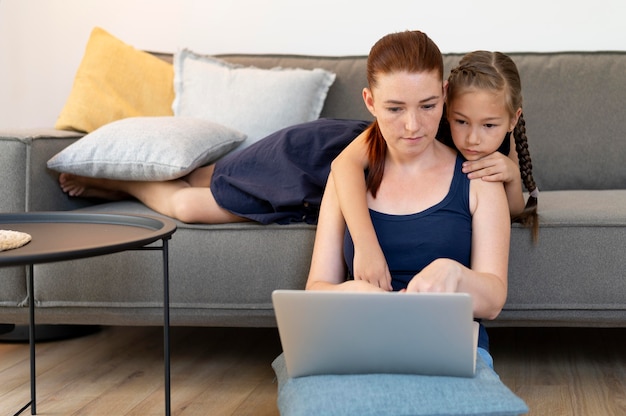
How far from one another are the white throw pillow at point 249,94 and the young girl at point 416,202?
0.79m

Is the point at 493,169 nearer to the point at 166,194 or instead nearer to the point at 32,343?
the point at 166,194

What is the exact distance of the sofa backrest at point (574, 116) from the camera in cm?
246

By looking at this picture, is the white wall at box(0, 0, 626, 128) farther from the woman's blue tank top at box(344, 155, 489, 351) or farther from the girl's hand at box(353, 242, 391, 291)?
the girl's hand at box(353, 242, 391, 291)

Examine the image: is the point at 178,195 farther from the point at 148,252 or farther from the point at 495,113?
the point at 495,113

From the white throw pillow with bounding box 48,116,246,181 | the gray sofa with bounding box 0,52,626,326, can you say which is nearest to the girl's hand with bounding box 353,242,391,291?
the gray sofa with bounding box 0,52,626,326

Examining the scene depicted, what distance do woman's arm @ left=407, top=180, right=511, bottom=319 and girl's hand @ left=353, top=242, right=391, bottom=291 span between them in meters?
0.15

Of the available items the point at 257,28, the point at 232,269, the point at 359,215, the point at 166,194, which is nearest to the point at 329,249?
the point at 359,215

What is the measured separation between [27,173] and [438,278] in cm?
118

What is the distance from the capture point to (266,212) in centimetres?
201

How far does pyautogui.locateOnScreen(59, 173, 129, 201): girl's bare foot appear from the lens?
7.28ft

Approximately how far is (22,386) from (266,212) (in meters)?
0.71

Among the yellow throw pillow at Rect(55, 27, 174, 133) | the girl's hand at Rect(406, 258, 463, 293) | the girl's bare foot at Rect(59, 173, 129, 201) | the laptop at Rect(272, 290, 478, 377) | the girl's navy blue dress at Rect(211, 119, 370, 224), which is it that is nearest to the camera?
the laptop at Rect(272, 290, 478, 377)

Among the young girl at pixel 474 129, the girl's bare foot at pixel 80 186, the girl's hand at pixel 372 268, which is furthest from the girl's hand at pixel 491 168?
the girl's bare foot at pixel 80 186

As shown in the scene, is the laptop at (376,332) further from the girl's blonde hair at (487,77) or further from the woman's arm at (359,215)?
the girl's blonde hair at (487,77)
